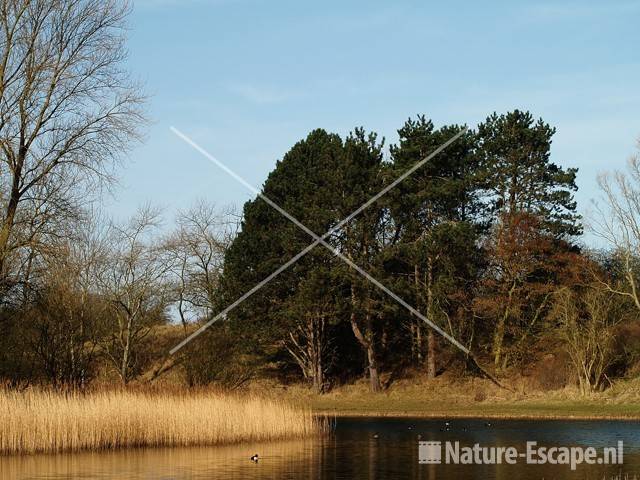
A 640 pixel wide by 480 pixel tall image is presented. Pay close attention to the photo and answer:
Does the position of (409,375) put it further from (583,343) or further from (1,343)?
(1,343)

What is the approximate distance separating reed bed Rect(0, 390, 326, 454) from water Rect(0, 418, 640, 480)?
79 cm

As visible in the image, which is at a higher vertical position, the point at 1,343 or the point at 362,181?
the point at 362,181

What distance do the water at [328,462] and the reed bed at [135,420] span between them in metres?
0.79

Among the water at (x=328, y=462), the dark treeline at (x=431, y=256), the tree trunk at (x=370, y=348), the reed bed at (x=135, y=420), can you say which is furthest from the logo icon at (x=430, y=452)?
the tree trunk at (x=370, y=348)

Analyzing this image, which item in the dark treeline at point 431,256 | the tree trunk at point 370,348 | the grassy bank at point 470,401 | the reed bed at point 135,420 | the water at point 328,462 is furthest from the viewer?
the tree trunk at point 370,348

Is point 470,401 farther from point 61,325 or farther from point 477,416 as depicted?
point 61,325

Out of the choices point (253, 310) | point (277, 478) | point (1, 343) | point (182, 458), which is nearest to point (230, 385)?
point (1, 343)

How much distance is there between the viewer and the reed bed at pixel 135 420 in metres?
23.4

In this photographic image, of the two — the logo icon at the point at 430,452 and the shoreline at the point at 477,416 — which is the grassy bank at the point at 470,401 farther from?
the logo icon at the point at 430,452

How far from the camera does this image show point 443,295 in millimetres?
51094

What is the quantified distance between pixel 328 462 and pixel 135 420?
6.00m

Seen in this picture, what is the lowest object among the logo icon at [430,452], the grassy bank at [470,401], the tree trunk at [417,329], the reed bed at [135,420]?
the grassy bank at [470,401]

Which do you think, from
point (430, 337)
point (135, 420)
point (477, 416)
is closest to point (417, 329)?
point (430, 337)

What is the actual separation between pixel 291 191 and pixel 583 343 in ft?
63.2
